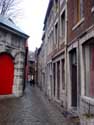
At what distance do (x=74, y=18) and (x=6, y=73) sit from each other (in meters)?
7.67

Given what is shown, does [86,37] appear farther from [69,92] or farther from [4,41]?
[4,41]

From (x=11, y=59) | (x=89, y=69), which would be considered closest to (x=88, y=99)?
(x=89, y=69)

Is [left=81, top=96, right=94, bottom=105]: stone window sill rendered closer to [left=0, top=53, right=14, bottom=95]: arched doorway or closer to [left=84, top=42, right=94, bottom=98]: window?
[left=84, top=42, right=94, bottom=98]: window

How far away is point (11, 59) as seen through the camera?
18.0 metres

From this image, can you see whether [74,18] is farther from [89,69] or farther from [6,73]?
[6,73]

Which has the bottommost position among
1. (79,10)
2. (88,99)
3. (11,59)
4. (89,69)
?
A: (88,99)

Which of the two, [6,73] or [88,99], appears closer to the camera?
[88,99]

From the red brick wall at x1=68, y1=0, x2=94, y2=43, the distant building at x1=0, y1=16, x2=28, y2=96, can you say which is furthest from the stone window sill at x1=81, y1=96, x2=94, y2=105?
the distant building at x1=0, y1=16, x2=28, y2=96

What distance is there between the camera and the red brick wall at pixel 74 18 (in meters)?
8.76

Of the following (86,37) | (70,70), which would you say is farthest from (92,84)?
(70,70)

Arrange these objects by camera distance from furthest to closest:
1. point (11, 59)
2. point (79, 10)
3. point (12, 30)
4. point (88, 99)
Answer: point (11, 59), point (12, 30), point (79, 10), point (88, 99)

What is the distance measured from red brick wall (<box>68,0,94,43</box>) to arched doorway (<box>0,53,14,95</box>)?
253 inches

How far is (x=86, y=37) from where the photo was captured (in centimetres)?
887

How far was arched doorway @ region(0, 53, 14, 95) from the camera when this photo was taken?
17.0 m
